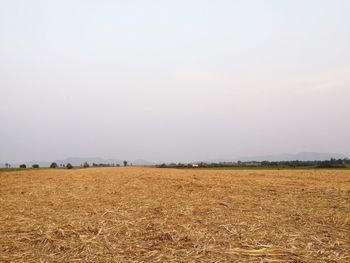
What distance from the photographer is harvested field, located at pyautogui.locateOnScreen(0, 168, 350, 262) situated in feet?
18.7

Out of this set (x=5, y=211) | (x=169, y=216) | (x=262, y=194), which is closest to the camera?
(x=169, y=216)

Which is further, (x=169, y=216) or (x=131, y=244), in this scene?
(x=169, y=216)

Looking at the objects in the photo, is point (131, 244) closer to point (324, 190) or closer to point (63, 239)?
point (63, 239)

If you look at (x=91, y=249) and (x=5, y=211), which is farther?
(x=5, y=211)

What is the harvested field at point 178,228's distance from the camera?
18.7 ft

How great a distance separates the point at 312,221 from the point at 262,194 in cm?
427

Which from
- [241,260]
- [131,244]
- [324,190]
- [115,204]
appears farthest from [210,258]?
[324,190]

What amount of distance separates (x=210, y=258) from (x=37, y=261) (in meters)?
2.52

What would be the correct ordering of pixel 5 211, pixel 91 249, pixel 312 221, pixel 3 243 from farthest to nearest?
pixel 5 211, pixel 312 221, pixel 3 243, pixel 91 249

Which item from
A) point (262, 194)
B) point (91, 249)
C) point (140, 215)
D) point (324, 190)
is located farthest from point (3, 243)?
point (324, 190)

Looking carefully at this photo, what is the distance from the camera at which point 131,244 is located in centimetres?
630

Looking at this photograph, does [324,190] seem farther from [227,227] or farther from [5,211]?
[5,211]

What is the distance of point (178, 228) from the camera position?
721 centimetres

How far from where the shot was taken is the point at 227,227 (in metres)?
7.19
